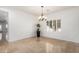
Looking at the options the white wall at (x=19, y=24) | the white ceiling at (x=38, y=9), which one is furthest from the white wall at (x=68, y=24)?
the white wall at (x=19, y=24)

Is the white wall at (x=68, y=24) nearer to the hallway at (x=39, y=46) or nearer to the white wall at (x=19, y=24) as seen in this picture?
the hallway at (x=39, y=46)

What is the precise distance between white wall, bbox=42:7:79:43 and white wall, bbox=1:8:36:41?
16.0 inches

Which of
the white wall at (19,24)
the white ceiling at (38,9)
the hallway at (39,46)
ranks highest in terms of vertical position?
the white ceiling at (38,9)

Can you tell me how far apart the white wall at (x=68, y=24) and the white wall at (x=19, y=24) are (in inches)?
16.0

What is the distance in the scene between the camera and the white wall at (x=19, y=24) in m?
2.00

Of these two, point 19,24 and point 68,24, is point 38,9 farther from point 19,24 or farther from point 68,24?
point 68,24

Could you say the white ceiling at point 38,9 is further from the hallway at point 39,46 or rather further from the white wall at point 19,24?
the hallway at point 39,46

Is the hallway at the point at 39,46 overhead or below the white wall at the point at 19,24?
below

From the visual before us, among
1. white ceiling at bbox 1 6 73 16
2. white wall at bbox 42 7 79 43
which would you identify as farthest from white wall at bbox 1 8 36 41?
white wall at bbox 42 7 79 43

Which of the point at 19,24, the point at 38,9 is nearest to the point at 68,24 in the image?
the point at 38,9

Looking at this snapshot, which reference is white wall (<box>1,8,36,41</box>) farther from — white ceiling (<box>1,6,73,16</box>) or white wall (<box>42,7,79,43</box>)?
white wall (<box>42,7,79,43</box>)
